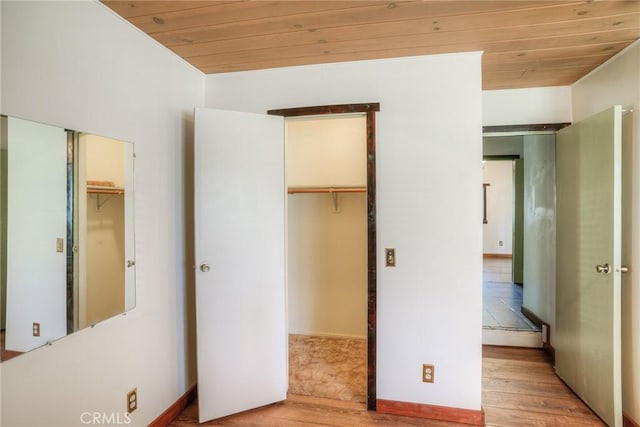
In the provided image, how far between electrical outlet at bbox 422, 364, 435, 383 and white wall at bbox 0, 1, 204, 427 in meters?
1.60

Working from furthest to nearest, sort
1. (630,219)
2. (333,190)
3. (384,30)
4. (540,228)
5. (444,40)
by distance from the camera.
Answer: (540,228) < (333,190) < (630,219) < (444,40) < (384,30)

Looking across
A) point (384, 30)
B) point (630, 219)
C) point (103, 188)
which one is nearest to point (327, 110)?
point (384, 30)

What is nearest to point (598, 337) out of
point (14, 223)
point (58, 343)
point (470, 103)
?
point (470, 103)

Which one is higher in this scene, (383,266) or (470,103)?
(470,103)

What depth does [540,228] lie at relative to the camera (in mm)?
3049

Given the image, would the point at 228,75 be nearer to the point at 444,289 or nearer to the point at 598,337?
the point at 444,289

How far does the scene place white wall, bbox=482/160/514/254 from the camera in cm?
685

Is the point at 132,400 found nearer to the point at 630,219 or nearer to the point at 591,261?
the point at 591,261

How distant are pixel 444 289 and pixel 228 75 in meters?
2.12

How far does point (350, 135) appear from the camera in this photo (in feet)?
9.91

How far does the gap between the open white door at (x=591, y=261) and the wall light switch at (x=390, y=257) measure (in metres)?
1.27

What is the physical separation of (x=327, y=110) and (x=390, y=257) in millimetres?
1069

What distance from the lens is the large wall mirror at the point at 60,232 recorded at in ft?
3.65

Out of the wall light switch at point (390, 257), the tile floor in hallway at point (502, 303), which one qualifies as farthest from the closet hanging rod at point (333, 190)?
the tile floor in hallway at point (502, 303)
